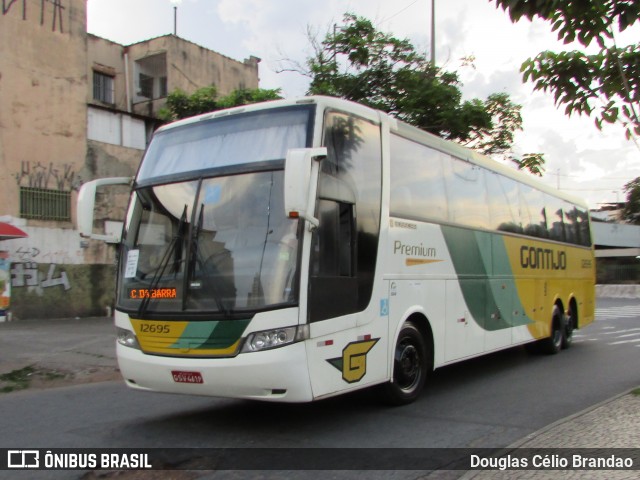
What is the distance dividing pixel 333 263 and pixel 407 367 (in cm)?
199

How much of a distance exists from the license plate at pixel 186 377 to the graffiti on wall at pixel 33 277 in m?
12.5

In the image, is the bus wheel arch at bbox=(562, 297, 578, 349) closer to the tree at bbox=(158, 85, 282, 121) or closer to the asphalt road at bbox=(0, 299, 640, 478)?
the asphalt road at bbox=(0, 299, 640, 478)

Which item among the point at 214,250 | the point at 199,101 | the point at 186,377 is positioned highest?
the point at 199,101

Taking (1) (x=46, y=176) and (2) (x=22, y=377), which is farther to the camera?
(1) (x=46, y=176)

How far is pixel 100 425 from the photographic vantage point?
6512 millimetres

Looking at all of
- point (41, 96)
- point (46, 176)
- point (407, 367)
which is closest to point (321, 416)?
point (407, 367)

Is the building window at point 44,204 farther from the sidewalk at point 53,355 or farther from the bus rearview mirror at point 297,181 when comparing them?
the bus rearview mirror at point 297,181

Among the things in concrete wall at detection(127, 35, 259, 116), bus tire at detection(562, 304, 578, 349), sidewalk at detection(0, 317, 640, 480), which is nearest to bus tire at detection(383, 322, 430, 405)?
sidewalk at detection(0, 317, 640, 480)

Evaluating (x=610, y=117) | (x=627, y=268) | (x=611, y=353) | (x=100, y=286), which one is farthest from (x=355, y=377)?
(x=627, y=268)

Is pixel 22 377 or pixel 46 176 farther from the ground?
pixel 46 176

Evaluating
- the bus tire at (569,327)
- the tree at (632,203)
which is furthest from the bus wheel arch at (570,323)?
the tree at (632,203)

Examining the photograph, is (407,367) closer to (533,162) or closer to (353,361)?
(353,361)

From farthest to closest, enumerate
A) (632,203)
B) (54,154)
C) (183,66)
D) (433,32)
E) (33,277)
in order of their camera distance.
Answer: (632,203)
(183,66)
(433,32)
(54,154)
(33,277)

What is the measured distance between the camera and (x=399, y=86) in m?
16.8
